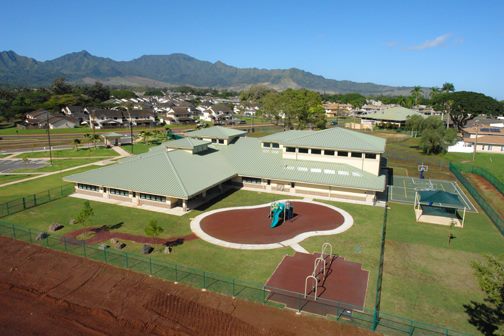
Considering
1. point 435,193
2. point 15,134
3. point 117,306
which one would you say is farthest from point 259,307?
point 15,134

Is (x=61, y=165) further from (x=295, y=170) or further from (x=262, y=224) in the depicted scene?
(x=262, y=224)

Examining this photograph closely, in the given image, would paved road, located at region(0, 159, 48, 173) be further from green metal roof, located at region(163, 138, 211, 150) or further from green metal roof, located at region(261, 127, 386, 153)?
green metal roof, located at region(261, 127, 386, 153)

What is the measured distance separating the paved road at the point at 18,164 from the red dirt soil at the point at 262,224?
4459 centimetres

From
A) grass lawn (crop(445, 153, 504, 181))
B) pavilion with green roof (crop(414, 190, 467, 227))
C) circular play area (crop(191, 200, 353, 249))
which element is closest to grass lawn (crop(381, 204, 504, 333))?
pavilion with green roof (crop(414, 190, 467, 227))

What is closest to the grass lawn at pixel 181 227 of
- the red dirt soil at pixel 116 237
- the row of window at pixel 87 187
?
the red dirt soil at pixel 116 237

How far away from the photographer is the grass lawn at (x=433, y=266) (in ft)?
72.6

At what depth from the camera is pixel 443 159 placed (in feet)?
240

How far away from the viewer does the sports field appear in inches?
1765

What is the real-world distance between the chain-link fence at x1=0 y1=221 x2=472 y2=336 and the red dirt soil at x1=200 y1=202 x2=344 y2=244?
6.47m

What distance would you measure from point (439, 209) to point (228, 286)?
26367mm

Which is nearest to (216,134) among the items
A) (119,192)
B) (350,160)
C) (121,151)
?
(119,192)

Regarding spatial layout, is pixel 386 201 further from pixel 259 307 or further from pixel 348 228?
pixel 259 307

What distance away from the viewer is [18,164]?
65.4 m

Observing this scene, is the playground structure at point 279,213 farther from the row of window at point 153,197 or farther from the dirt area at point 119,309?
the dirt area at point 119,309
